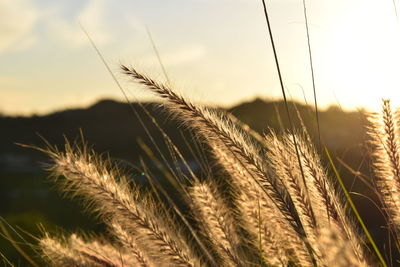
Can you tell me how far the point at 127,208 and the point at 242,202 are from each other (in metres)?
0.52

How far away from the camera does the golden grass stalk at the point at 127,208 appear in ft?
5.54

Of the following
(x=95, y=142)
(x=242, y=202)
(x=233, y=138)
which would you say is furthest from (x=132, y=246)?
(x=95, y=142)

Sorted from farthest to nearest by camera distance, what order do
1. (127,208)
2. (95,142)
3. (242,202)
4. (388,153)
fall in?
1. (95,142)
2. (242,202)
3. (388,153)
4. (127,208)

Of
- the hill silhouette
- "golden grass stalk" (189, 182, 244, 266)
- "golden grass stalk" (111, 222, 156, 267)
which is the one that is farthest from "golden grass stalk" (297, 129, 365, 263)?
the hill silhouette

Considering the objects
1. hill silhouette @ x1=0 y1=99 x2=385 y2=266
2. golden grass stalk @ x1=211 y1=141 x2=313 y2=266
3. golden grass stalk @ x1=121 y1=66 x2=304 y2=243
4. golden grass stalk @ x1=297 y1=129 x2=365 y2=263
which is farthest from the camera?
hill silhouette @ x1=0 y1=99 x2=385 y2=266

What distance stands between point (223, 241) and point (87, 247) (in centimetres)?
52

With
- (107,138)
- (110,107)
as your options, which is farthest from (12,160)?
(110,107)

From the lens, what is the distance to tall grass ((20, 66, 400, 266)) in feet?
5.26

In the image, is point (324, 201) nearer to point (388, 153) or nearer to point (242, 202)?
point (388, 153)

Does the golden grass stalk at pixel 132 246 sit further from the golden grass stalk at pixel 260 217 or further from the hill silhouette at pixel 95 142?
the hill silhouette at pixel 95 142

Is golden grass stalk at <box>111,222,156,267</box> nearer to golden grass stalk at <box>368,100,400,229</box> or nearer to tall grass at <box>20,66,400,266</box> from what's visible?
tall grass at <box>20,66,400,266</box>

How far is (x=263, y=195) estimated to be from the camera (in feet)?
5.84

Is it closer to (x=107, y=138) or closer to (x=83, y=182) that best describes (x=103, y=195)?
(x=83, y=182)

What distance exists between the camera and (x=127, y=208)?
1.72 meters
